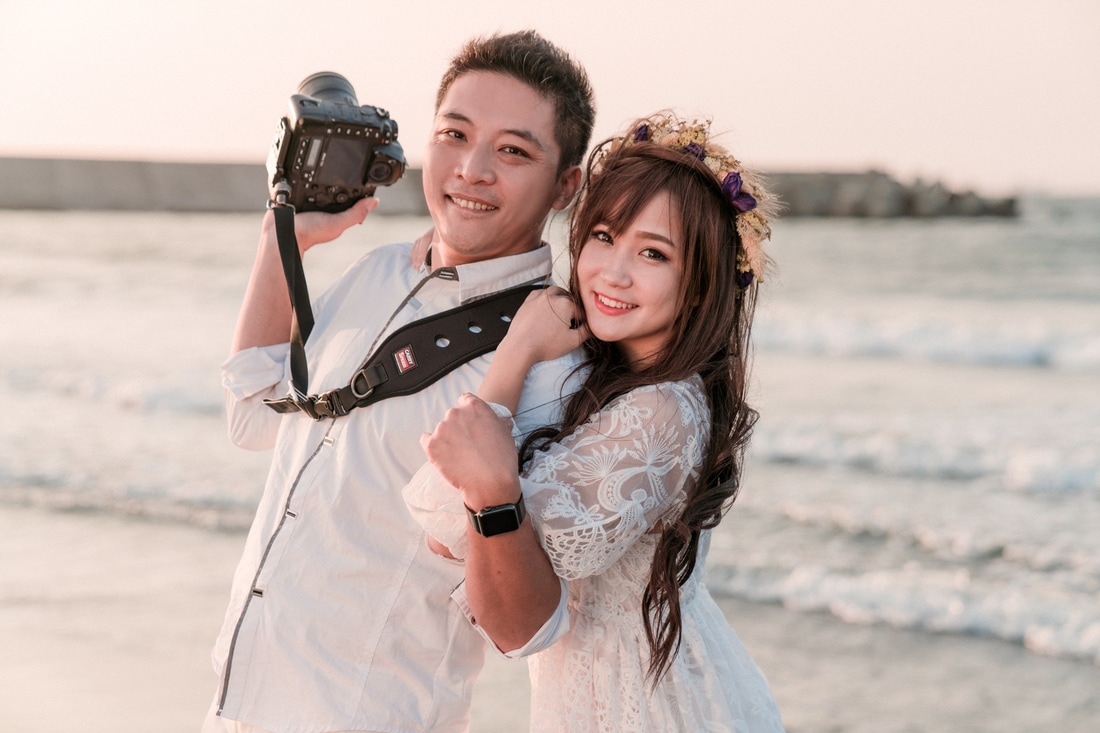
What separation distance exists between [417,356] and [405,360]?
0.02 m

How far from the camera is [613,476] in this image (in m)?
1.52

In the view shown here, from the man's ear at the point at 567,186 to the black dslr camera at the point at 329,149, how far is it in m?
0.30

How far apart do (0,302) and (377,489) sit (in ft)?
37.6

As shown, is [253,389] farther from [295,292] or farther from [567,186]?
[567,186]

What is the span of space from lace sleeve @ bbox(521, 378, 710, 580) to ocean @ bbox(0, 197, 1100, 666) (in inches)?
13.6

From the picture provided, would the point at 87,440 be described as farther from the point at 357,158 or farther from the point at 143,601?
the point at 357,158

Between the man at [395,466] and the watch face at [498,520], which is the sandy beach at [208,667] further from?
the watch face at [498,520]

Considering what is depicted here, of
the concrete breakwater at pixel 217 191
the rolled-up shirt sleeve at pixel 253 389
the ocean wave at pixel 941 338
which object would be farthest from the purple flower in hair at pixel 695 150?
the concrete breakwater at pixel 217 191

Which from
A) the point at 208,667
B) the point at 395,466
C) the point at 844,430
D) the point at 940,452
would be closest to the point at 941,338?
the point at 844,430

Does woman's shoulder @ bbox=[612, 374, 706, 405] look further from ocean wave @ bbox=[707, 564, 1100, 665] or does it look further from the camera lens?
ocean wave @ bbox=[707, 564, 1100, 665]

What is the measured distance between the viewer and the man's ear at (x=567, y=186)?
1.90 m

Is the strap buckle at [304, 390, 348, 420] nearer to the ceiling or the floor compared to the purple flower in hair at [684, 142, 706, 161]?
nearer to the floor

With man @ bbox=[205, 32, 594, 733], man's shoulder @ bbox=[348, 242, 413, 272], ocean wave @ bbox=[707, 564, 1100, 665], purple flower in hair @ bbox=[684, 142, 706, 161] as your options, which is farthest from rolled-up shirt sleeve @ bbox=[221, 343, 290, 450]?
ocean wave @ bbox=[707, 564, 1100, 665]

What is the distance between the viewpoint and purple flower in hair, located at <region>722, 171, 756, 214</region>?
5.45 ft
